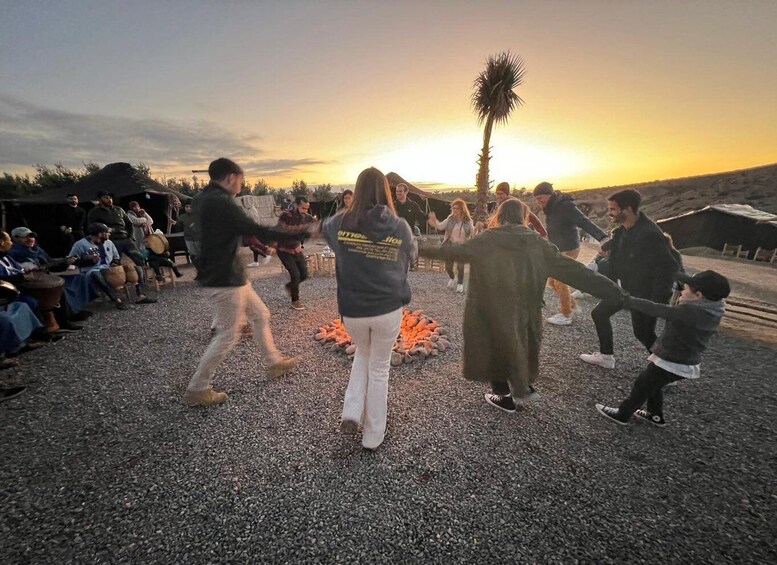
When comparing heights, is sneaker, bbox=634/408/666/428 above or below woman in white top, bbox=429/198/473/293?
below

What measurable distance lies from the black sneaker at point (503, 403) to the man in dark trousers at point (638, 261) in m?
1.62

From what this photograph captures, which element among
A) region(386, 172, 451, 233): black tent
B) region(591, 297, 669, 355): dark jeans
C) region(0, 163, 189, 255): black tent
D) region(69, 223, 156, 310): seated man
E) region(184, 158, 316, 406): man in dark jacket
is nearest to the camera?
region(184, 158, 316, 406): man in dark jacket

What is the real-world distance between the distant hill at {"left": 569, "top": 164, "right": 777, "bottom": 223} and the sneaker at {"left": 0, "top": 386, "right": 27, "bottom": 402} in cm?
2907

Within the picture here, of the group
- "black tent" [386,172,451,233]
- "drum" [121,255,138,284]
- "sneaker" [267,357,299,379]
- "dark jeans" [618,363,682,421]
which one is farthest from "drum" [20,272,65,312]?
"black tent" [386,172,451,233]

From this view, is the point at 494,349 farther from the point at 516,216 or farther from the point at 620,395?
the point at 620,395

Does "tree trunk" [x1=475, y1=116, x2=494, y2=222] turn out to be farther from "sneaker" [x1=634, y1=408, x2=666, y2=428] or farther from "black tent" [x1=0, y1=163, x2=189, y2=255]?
"black tent" [x1=0, y1=163, x2=189, y2=255]

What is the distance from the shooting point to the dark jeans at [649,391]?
2.58 metres

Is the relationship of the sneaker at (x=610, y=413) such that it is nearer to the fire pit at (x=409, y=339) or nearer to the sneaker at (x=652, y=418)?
the sneaker at (x=652, y=418)

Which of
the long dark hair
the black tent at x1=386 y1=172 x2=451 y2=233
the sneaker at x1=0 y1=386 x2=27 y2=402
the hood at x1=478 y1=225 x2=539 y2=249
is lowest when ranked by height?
the sneaker at x1=0 y1=386 x2=27 y2=402

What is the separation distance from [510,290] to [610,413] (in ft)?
5.81

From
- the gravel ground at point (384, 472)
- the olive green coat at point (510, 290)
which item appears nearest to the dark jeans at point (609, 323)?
the gravel ground at point (384, 472)

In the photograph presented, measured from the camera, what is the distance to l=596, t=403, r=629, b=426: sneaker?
9.49ft

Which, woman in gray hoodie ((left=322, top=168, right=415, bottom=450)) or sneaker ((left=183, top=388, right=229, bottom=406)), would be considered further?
sneaker ((left=183, top=388, right=229, bottom=406))

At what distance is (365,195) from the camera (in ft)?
7.08
